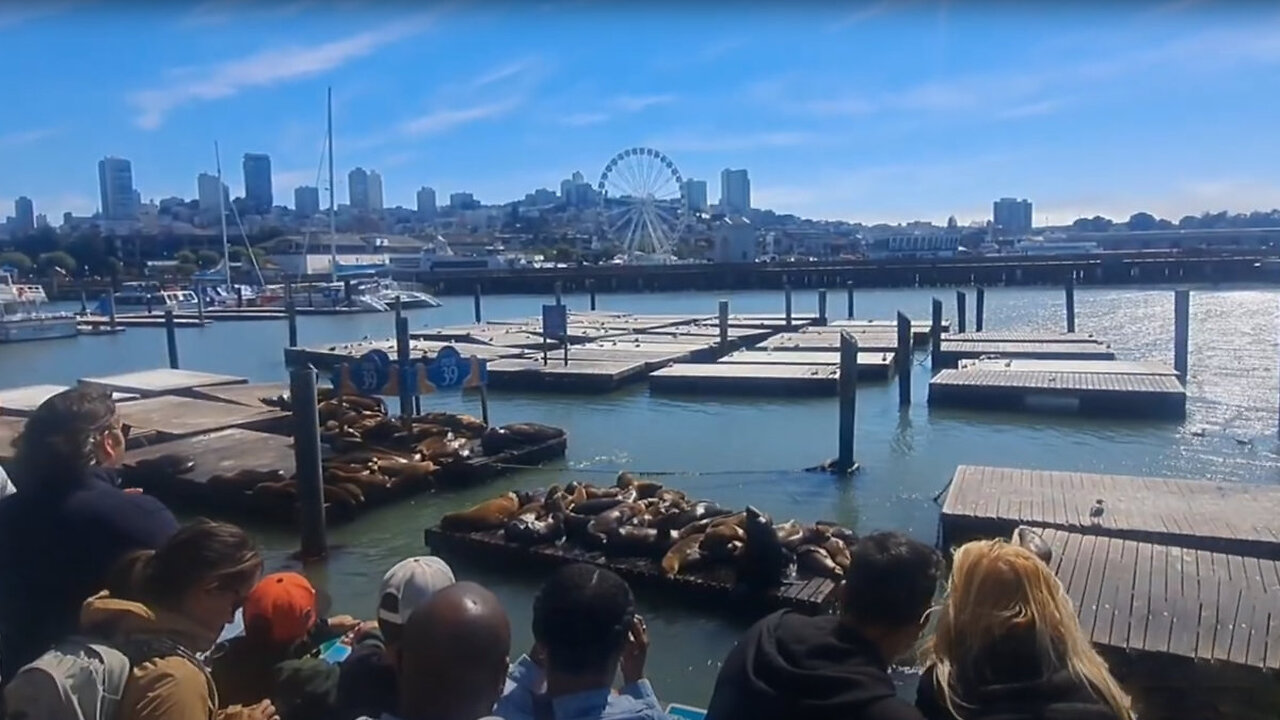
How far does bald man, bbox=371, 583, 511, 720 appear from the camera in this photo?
167 centimetres

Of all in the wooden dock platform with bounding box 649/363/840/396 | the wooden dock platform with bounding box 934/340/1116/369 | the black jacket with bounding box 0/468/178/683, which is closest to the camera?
the black jacket with bounding box 0/468/178/683

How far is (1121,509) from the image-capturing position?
6.77 m

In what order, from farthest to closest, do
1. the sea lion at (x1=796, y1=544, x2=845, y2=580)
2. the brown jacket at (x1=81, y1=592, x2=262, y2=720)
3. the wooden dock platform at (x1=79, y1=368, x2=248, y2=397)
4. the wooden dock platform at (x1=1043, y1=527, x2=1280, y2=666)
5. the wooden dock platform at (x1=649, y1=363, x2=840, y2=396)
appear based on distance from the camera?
the wooden dock platform at (x1=649, y1=363, x2=840, y2=396) → the wooden dock platform at (x1=79, y1=368, x2=248, y2=397) → the sea lion at (x1=796, y1=544, x2=845, y2=580) → the wooden dock platform at (x1=1043, y1=527, x2=1280, y2=666) → the brown jacket at (x1=81, y1=592, x2=262, y2=720)

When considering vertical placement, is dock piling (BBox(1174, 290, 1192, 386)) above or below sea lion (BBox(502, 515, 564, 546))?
above

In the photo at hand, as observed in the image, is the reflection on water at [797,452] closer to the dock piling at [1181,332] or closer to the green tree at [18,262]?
the dock piling at [1181,332]

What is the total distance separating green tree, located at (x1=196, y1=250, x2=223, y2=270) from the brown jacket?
86.0 metres

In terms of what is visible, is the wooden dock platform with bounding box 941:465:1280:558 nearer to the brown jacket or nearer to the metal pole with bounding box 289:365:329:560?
the metal pole with bounding box 289:365:329:560

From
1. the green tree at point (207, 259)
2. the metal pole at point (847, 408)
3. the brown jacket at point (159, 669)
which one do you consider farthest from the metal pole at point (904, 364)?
the green tree at point (207, 259)

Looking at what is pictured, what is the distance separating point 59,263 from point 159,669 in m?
83.5

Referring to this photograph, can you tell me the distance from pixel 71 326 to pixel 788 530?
33.2 meters

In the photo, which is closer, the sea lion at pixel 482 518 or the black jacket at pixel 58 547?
the black jacket at pixel 58 547

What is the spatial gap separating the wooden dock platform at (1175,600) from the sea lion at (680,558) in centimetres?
219

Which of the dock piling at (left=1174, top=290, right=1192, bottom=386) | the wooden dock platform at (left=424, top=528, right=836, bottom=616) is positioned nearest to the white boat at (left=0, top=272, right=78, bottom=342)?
the wooden dock platform at (left=424, top=528, right=836, bottom=616)

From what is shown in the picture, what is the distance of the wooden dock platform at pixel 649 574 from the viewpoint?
586 cm
